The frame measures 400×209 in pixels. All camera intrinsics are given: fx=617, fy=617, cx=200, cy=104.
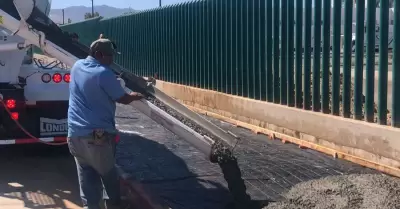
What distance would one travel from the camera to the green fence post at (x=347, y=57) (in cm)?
832

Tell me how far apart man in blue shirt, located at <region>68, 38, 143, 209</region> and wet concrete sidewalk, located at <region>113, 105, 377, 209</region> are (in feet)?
2.65

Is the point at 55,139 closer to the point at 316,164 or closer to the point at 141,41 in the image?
the point at 316,164

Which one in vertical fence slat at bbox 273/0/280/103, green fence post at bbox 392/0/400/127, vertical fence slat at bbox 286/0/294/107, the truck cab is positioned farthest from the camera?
vertical fence slat at bbox 273/0/280/103

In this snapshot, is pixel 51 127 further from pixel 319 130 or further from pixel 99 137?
pixel 319 130

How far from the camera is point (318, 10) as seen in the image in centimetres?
900

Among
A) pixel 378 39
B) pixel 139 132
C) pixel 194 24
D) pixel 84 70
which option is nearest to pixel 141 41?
pixel 194 24

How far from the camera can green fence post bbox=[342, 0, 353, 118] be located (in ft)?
27.3

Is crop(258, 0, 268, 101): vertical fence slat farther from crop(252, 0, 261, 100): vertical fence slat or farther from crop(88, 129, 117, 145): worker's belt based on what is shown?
crop(88, 129, 117, 145): worker's belt

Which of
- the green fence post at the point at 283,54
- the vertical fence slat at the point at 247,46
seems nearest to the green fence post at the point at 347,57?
the green fence post at the point at 283,54

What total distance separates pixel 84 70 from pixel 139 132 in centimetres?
501

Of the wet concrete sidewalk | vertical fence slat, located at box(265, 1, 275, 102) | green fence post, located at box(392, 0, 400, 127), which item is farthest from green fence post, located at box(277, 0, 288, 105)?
green fence post, located at box(392, 0, 400, 127)

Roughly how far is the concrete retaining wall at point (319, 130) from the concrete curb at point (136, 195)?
2.88 metres

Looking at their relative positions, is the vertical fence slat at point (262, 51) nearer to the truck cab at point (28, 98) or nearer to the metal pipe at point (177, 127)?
the truck cab at point (28, 98)

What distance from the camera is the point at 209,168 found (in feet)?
25.2
